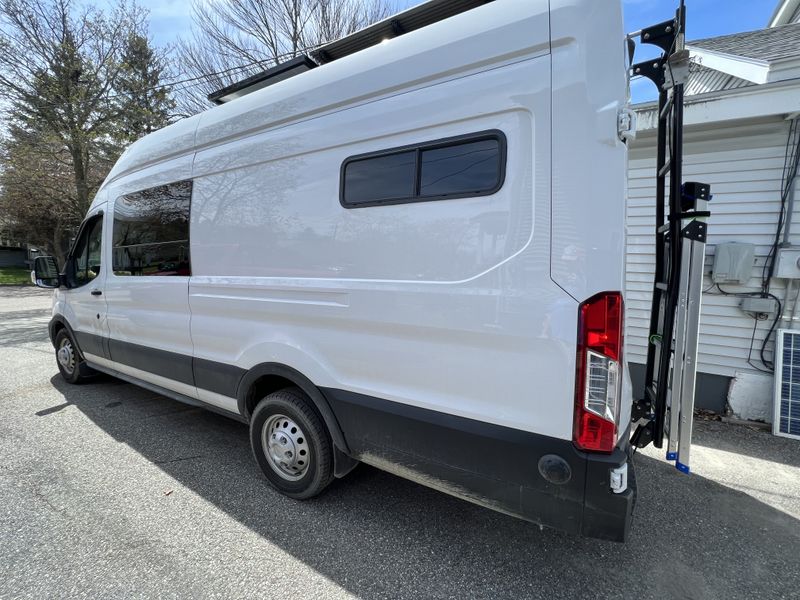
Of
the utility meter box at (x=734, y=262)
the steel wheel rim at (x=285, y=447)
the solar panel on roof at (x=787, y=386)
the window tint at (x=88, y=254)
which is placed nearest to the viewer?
the steel wheel rim at (x=285, y=447)

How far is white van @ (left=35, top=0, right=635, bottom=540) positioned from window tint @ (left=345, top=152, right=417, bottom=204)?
0.01 metres

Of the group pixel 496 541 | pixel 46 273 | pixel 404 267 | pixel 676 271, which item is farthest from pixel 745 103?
pixel 46 273

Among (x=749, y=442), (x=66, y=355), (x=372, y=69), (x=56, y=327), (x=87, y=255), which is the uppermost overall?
(x=372, y=69)

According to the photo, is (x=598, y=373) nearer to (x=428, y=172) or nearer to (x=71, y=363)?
(x=428, y=172)

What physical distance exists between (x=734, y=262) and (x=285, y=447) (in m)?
4.39

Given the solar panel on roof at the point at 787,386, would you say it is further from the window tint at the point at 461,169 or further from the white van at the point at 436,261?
the window tint at the point at 461,169

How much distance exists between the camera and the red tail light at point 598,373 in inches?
64.0

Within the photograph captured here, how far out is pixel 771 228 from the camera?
3.88m

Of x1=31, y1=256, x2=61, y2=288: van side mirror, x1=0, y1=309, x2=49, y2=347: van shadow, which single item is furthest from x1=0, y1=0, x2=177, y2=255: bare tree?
x1=31, y1=256, x2=61, y2=288: van side mirror

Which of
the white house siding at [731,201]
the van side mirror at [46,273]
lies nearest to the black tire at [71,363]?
the van side mirror at [46,273]

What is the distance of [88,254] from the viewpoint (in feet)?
14.5

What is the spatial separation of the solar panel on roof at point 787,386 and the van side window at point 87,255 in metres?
6.78

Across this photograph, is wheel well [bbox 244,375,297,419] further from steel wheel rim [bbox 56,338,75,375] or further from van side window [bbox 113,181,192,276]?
steel wheel rim [bbox 56,338,75,375]

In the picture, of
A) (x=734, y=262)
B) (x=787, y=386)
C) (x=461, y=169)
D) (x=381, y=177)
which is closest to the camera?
(x=461, y=169)
